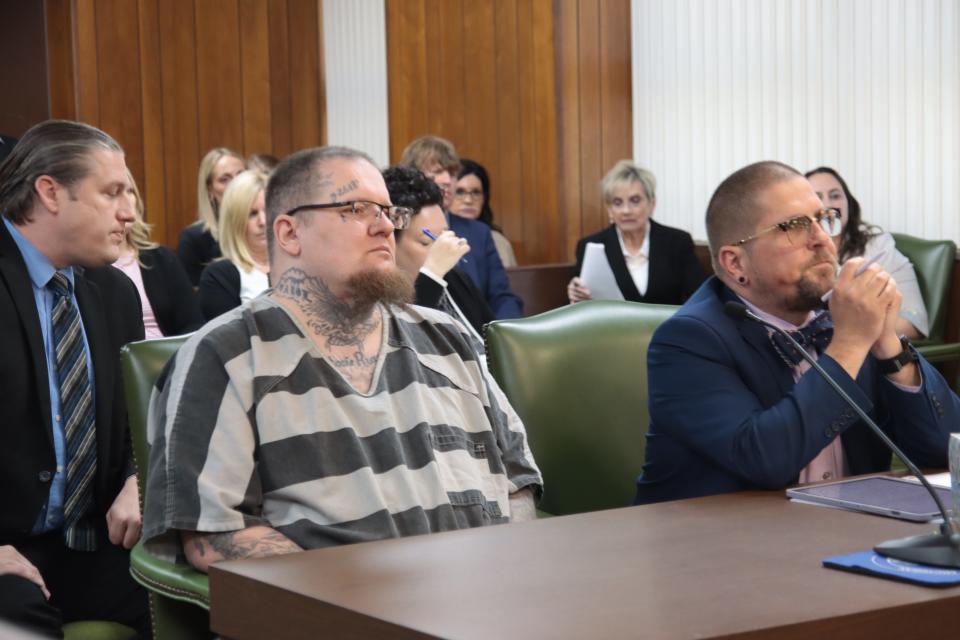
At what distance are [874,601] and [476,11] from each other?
6548 mm

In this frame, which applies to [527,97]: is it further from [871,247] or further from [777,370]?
[777,370]

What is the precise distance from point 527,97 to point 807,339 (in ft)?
17.0

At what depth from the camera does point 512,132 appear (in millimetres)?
7586

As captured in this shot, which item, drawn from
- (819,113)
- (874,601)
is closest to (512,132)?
(819,113)

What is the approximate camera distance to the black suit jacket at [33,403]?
2471mm

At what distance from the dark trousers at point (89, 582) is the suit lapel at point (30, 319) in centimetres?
22

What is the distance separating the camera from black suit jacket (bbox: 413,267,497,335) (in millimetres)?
3984

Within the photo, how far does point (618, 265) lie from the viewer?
21.3 feet

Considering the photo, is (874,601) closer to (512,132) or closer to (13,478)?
(13,478)

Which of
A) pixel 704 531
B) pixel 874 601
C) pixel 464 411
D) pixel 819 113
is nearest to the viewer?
pixel 874 601

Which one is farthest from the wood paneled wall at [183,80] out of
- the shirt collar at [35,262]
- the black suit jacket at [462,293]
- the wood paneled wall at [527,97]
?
the shirt collar at [35,262]

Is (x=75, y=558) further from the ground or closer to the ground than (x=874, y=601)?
closer to the ground

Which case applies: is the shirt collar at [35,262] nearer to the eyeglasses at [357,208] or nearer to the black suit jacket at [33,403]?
the black suit jacket at [33,403]

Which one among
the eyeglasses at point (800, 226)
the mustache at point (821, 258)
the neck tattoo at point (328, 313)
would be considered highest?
the eyeglasses at point (800, 226)
